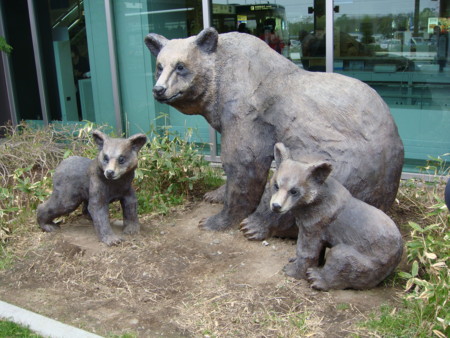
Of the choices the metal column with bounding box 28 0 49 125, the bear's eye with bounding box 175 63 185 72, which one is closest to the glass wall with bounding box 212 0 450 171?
the bear's eye with bounding box 175 63 185 72

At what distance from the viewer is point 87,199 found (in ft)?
15.8

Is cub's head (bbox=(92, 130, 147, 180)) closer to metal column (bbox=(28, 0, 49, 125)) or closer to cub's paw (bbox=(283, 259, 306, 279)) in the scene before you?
cub's paw (bbox=(283, 259, 306, 279))

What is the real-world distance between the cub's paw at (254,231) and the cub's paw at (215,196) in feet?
3.61

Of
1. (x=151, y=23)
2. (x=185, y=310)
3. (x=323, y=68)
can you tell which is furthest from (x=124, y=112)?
(x=185, y=310)

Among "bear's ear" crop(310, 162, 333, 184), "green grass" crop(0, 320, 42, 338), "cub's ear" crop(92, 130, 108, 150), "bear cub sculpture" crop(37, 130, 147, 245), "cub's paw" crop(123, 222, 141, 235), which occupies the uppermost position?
"cub's ear" crop(92, 130, 108, 150)

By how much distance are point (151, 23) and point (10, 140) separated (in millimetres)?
2937

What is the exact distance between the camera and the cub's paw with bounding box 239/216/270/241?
4547mm

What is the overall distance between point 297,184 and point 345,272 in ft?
2.44

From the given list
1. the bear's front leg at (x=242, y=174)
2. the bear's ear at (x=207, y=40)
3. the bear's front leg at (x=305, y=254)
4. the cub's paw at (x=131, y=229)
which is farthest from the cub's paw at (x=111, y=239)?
the bear's ear at (x=207, y=40)

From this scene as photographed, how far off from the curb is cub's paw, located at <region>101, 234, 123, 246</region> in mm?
1087

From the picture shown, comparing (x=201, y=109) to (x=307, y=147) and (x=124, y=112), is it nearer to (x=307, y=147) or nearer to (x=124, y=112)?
(x=307, y=147)

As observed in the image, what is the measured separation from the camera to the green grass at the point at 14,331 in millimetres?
3361

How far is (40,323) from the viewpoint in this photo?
11.3 feet

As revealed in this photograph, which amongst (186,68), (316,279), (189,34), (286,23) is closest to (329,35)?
(286,23)
